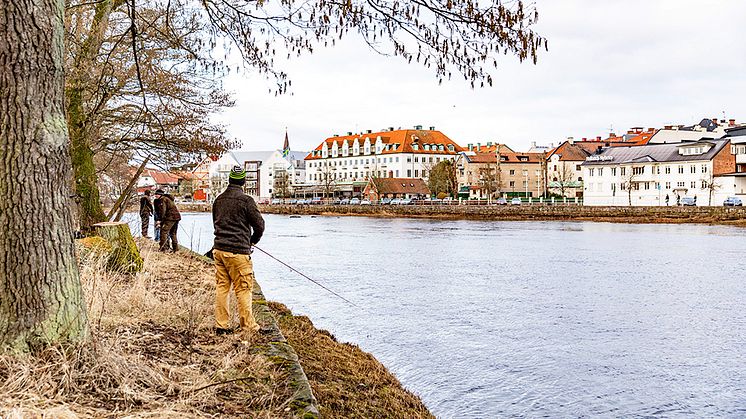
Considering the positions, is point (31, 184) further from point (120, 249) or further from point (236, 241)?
point (120, 249)

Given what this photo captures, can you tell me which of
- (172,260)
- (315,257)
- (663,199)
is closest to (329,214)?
(663,199)

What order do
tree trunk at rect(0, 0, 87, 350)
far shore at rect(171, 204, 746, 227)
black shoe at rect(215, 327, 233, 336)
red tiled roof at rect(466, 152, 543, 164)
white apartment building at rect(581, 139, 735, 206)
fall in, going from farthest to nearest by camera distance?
red tiled roof at rect(466, 152, 543, 164) < white apartment building at rect(581, 139, 735, 206) < far shore at rect(171, 204, 746, 227) < black shoe at rect(215, 327, 233, 336) < tree trunk at rect(0, 0, 87, 350)

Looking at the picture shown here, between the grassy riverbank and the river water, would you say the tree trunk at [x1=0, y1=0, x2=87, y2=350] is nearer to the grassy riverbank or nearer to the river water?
the grassy riverbank

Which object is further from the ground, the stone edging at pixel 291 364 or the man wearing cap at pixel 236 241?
the man wearing cap at pixel 236 241

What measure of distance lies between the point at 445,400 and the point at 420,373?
1132mm

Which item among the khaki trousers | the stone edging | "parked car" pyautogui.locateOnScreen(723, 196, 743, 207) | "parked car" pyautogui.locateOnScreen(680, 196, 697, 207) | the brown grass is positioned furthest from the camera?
"parked car" pyautogui.locateOnScreen(680, 196, 697, 207)

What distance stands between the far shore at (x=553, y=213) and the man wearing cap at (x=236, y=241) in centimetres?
5754

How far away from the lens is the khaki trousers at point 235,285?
7445mm

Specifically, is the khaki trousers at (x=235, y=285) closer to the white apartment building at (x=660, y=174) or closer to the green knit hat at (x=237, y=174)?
the green knit hat at (x=237, y=174)

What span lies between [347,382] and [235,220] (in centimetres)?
208

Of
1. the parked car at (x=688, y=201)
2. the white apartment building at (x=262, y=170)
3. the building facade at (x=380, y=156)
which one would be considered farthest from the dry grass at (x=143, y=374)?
the white apartment building at (x=262, y=170)

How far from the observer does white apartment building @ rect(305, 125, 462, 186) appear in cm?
13450

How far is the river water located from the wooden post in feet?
6.98

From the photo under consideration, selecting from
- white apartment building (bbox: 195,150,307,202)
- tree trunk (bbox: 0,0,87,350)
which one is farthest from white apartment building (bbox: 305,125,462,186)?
tree trunk (bbox: 0,0,87,350)
